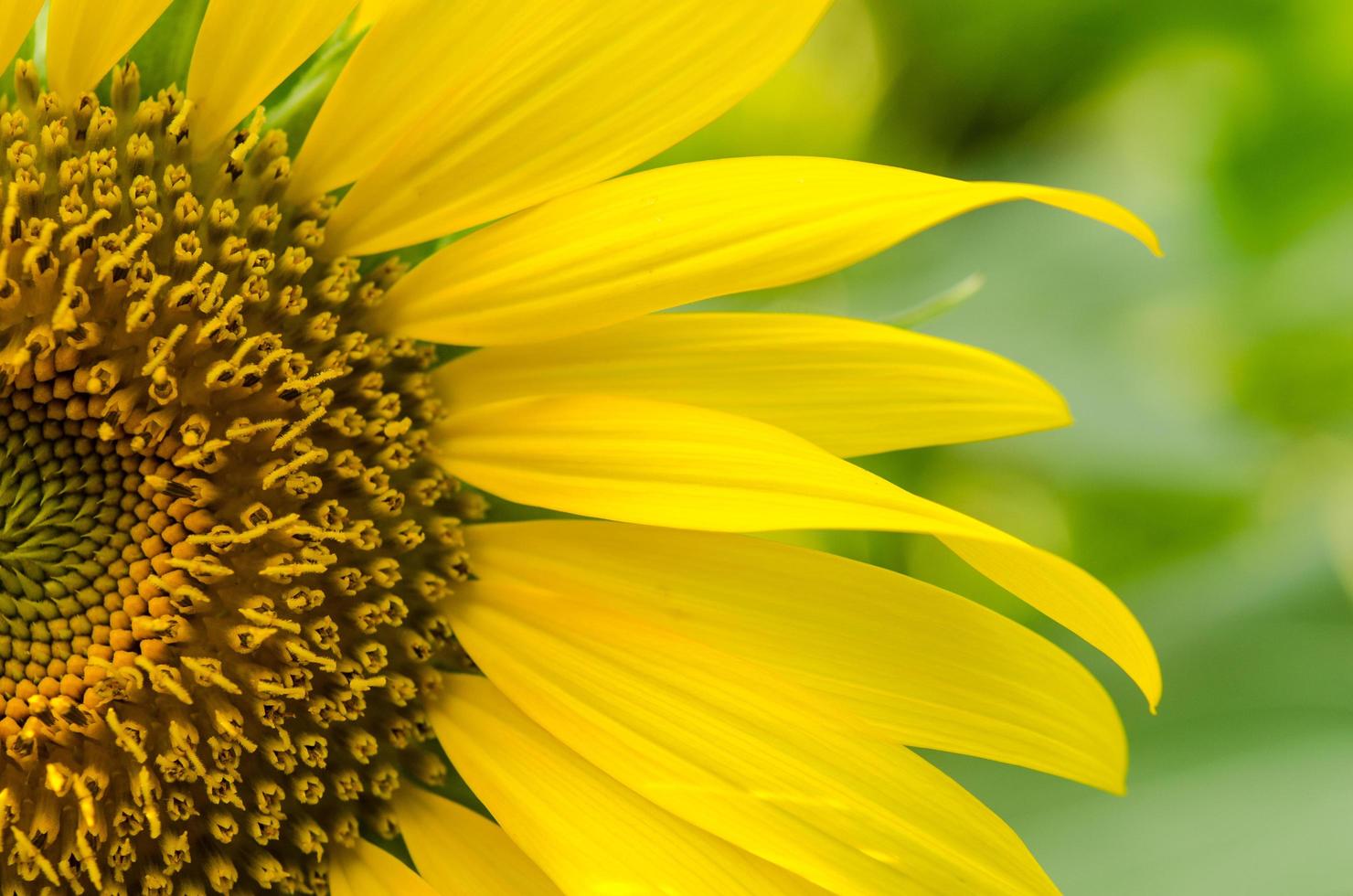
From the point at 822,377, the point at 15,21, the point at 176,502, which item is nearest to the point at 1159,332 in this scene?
the point at 822,377

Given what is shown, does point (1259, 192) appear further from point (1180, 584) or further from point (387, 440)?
point (387, 440)

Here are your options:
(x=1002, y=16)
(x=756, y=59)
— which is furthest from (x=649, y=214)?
(x=1002, y=16)

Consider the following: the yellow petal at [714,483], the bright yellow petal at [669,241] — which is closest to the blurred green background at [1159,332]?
the yellow petal at [714,483]

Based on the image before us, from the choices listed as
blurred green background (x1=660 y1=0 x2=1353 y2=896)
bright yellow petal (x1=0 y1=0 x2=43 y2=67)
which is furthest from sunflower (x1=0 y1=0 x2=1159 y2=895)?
blurred green background (x1=660 y1=0 x2=1353 y2=896)

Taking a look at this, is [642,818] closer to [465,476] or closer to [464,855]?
[464,855]

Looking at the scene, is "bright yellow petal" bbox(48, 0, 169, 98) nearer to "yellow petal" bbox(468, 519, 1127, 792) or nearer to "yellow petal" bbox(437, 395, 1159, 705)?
"yellow petal" bbox(437, 395, 1159, 705)
